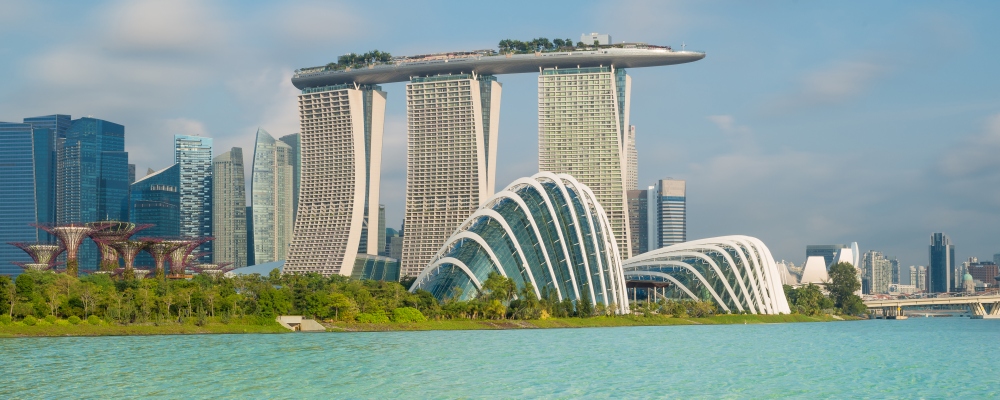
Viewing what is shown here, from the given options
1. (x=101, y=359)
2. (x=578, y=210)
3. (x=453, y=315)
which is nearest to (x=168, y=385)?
(x=101, y=359)

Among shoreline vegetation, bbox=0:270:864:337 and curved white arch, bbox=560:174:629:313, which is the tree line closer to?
shoreline vegetation, bbox=0:270:864:337

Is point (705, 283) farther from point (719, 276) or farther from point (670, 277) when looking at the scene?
point (670, 277)

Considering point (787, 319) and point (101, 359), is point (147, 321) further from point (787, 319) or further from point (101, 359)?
point (787, 319)

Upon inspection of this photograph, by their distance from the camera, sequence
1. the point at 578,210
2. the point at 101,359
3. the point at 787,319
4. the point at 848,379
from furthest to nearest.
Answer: the point at 787,319 < the point at 578,210 < the point at 101,359 < the point at 848,379

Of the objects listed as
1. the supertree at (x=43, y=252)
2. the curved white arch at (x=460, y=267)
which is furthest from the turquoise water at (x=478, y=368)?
the supertree at (x=43, y=252)

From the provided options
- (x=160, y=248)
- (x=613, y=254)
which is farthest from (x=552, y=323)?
(x=160, y=248)

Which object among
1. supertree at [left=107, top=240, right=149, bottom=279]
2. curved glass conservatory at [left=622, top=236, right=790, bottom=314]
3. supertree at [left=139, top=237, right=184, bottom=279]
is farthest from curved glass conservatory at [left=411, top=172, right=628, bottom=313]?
supertree at [left=139, top=237, right=184, bottom=279]
